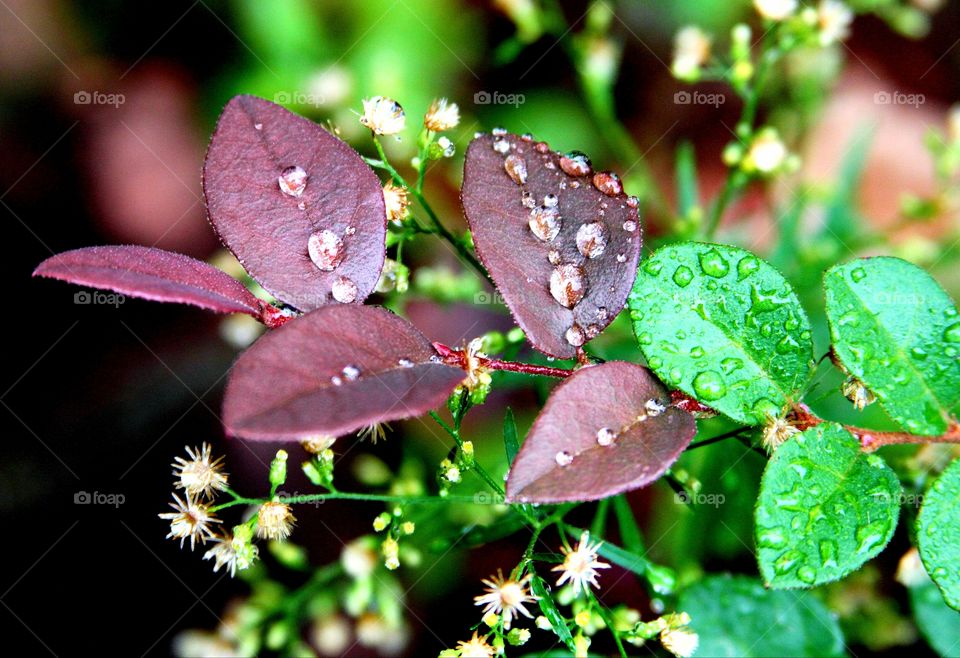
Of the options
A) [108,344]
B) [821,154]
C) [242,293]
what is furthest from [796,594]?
[108,344]

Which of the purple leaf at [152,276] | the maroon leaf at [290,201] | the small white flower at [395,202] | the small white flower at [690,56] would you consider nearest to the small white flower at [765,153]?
the small white flower at [690,56]

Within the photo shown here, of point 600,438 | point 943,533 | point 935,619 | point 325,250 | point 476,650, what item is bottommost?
point 935,619

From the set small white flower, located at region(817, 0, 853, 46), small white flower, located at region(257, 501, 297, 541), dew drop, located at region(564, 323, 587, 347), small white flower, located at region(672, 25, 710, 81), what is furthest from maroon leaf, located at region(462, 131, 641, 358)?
small white flower, located at region(817, 0, 853, 46)

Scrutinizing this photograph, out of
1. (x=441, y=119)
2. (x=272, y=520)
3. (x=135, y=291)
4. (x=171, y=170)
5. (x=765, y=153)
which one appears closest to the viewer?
(x=135, y=291)

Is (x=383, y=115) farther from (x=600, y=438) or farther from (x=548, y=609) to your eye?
(x=548, y=609)

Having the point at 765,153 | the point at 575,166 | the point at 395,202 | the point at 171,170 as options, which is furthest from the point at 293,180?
the point at 171,170

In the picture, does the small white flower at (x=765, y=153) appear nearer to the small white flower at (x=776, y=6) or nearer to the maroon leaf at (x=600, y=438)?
the small white flower at (x=776, y=6)
